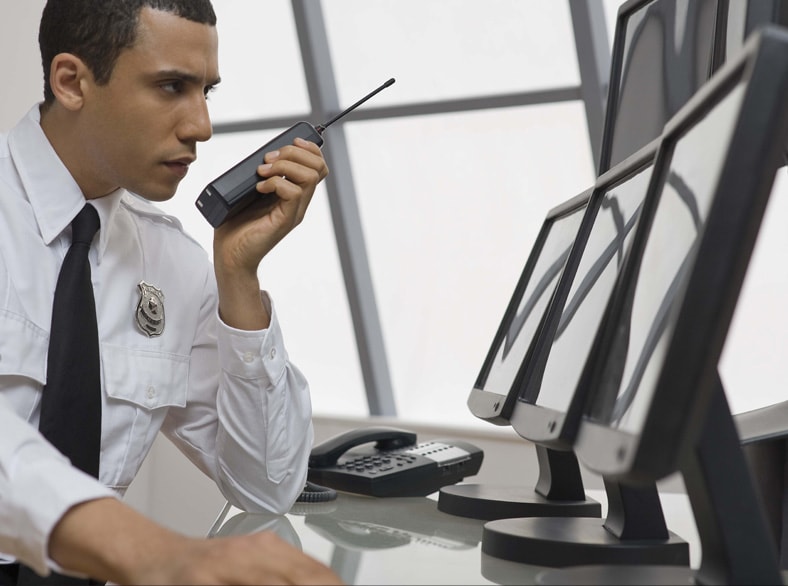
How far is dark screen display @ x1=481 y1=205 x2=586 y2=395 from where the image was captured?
1164 mm

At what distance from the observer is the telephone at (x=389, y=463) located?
139 centimetres

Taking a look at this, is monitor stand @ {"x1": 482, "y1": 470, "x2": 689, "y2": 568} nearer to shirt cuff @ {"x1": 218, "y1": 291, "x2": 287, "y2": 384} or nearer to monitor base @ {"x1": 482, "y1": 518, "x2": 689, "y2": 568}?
monitor base @ {"x1": 482, "y1": 518, "x2": 689, "y2": 568}

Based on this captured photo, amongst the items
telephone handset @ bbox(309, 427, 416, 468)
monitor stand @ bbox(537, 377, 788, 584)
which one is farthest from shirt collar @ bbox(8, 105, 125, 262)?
monitor stand @ bbox(537, 377, 788, 584)

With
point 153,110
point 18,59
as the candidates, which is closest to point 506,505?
point 153,110

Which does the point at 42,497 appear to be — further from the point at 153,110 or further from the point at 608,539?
the point at 153,110

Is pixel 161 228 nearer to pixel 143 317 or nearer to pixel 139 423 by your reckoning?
pixel 143 317

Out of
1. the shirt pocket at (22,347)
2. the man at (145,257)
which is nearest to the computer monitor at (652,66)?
the man at (145,257)

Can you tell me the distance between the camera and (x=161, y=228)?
1.59 meters

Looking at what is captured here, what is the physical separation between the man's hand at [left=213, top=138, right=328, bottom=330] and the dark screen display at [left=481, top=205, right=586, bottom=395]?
33cm

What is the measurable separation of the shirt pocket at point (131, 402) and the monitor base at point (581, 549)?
66 cm

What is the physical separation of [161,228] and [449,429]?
6.58 ft

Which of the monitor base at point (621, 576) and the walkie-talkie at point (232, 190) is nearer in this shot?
the monitor base at point (621, 576)

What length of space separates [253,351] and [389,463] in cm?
30

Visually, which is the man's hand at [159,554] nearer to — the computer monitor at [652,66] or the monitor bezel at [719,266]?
the monitor bezel at [719,266]
